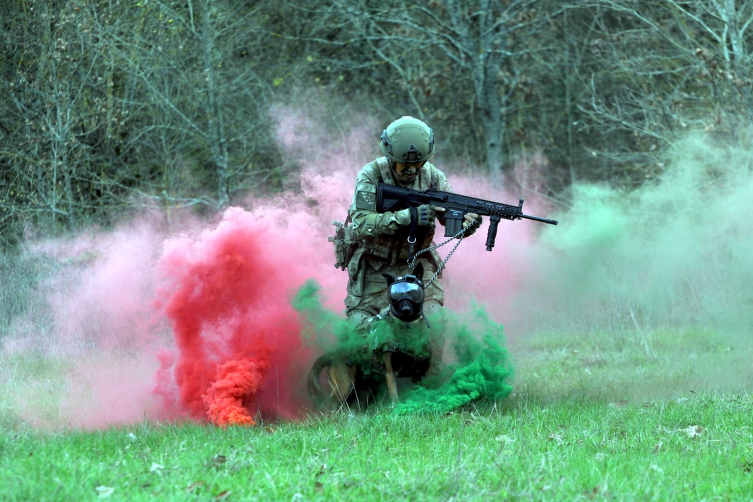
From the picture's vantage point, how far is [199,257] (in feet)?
25.7

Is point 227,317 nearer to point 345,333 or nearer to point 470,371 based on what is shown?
point 345,333

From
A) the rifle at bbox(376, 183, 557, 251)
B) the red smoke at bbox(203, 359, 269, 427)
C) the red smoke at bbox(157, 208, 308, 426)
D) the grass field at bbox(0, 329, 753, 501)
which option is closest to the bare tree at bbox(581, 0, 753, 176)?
the grass field at bbox(0, 329, 753, 501)

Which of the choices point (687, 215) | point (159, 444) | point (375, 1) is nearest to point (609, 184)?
point (687, 215)

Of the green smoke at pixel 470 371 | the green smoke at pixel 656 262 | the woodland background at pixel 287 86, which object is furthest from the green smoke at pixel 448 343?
the woodland background at pixel 287 86

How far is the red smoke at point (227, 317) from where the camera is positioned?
7.62 meters

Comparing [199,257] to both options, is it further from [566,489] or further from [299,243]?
[566,489]

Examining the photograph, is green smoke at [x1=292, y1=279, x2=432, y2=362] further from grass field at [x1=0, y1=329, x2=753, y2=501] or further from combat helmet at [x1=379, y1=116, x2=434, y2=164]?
combat helmet at [x1=379, y1=116, x2=434, y2=164]

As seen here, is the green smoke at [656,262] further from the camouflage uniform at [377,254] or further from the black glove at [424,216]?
the black glove at [424,216]

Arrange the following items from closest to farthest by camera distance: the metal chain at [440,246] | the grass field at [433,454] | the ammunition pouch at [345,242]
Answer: the grass field at [433,454] < the metal chain at [440,246] < the ammunition pouch at [345,242]

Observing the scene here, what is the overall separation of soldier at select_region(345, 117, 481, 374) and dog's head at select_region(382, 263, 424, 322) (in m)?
0.41

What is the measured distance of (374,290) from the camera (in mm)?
7535

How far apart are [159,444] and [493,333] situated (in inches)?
116

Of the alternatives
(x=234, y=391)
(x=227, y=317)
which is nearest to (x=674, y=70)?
(x=227, y=317)

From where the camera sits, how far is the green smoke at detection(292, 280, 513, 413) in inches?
276
